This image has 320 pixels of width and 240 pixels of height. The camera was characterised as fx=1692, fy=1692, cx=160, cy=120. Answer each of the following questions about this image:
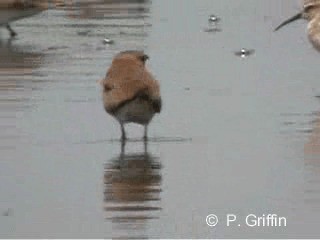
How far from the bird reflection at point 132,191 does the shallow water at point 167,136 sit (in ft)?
0.03

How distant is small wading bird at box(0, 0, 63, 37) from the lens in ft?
61.8

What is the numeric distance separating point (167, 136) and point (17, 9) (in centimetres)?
610

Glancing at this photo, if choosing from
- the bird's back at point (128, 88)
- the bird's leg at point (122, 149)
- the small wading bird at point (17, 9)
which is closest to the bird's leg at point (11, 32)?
the small wading bird at point (17, 9)

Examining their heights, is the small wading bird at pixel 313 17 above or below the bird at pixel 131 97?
above

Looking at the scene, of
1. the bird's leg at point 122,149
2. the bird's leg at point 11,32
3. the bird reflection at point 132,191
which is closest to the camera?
the bird reflection at point 132,191

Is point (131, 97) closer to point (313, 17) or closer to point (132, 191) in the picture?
point (132, 191)

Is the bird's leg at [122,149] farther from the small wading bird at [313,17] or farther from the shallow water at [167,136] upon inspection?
the small wading bird at [313,17]

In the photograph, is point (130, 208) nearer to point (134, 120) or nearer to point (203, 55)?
point (134, 120)

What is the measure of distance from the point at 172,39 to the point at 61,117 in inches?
187

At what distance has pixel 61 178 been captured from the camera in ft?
38.5

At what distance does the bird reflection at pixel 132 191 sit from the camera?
34.2 ft

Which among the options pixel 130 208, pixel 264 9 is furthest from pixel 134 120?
pixel 264 9

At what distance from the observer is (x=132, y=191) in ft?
37.1

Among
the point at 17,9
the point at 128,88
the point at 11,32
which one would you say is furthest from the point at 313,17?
the point at 128,88
